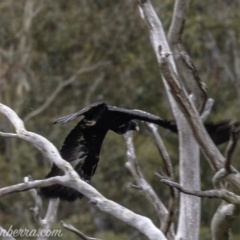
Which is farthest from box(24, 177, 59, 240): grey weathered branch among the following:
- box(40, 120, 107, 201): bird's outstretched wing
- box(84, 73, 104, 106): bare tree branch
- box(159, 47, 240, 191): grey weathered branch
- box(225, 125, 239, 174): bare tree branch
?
box(84, 73, 104, 106): bare tree branch

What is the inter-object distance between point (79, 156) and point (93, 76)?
31.8 ft

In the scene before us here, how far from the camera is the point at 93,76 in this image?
16453 millimetres

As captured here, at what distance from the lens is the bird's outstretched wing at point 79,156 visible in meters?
6.68

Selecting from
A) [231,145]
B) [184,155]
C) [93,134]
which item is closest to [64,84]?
[93,134]

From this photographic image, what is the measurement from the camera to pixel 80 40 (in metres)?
15.8

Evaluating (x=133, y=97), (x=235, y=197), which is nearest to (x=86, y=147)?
(x=235, y=197)

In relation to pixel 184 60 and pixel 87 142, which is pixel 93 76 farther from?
pixel 184 60

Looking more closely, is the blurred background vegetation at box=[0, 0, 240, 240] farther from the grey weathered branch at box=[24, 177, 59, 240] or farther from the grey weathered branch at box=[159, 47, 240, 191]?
the grey weathered branch at box=[159, 47, 240, 191]

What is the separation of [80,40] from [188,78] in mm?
9849

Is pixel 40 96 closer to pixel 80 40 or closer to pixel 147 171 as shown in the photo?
pixel 80 40

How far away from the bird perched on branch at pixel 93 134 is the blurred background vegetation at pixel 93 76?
7652 millimetres

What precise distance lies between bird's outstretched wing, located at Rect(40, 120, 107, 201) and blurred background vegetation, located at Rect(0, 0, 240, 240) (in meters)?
7.64

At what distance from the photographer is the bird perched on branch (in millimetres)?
6145

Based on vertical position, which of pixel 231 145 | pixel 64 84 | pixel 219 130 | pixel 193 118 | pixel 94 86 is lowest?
pixel 94 86
